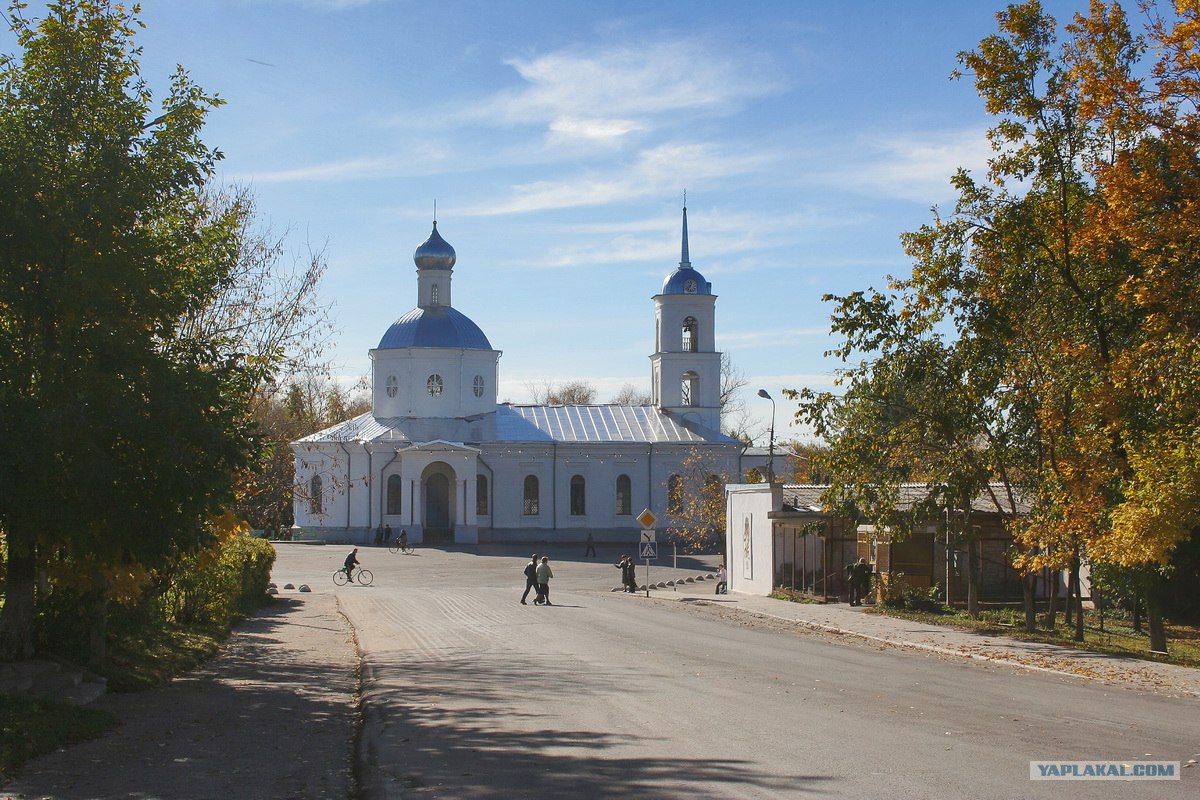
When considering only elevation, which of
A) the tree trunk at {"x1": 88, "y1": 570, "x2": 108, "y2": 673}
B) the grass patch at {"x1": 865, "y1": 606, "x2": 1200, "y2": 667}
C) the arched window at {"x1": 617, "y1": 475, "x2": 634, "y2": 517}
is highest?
the arched window at {"x1": 617, "y1": 475, "x2": 634, "y2": 517}

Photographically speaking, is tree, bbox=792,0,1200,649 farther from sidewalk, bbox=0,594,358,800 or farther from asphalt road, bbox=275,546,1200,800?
sidewalk, bbox=0,594,358,800

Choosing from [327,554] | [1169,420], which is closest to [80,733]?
[1169,420]

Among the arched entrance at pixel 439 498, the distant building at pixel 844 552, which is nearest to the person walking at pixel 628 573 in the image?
the distant building at pixel 844 552

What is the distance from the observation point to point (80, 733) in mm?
10758

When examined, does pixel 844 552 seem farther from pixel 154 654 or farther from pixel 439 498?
pixel 439 498

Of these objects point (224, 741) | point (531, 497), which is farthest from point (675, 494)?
point (224, 741)

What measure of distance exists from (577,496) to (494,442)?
5.64m

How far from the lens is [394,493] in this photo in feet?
206

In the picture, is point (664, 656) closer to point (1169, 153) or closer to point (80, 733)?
point (80, 733)

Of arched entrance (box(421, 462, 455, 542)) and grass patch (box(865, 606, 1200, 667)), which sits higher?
arched entrance (box(421, 462, 455, 542))

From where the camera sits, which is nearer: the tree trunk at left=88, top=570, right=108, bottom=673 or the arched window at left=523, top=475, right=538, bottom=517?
the tree trunk at left=88, top=570, right=108, bottom=673

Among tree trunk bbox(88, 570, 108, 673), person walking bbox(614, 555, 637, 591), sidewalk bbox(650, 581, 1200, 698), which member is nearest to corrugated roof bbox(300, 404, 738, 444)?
person walking bbox(614, 555, 637, 591)

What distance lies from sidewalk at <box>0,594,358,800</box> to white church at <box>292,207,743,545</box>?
44.4 m

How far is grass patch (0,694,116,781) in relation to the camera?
9.63 m
